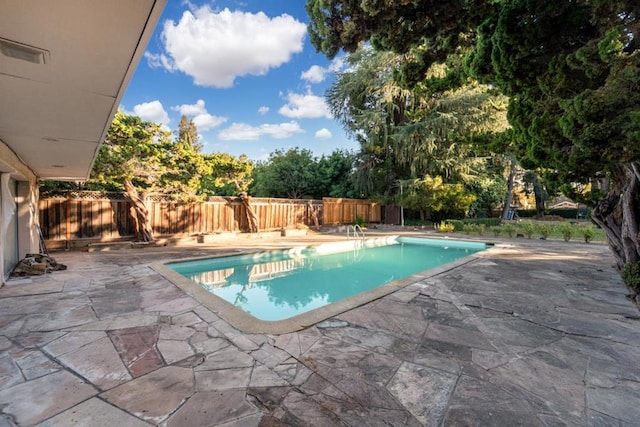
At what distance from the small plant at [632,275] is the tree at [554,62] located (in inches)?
6.2

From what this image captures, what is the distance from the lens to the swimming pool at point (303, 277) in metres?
3.73

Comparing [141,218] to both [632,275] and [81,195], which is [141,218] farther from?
[632,275]

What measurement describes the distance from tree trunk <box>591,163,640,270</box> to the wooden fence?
10227 millimetres

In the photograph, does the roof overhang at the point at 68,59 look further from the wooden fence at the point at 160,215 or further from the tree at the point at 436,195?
the tree at the point at 436,195

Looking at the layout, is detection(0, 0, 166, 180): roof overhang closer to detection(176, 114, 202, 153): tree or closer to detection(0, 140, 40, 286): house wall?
detection(0, 140, 40, 286): house wall

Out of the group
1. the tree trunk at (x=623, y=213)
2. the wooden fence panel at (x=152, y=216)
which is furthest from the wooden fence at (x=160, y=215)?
the tree trunk at (x=623, y=213)

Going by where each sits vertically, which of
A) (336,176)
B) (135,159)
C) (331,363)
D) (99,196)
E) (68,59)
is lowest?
(331,363)

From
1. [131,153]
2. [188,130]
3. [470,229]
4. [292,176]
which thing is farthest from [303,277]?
[188,130]

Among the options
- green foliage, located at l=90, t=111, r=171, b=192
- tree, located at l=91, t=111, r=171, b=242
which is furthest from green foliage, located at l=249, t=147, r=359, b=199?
green foliage, located at l=90, t=111, r=171, b=192

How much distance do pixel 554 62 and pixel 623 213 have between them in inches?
98.5

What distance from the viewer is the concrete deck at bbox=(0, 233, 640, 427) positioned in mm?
1668

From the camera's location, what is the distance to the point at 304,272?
22.6 feet

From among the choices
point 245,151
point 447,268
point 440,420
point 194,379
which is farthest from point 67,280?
point 245,151

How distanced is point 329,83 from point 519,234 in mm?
13314
